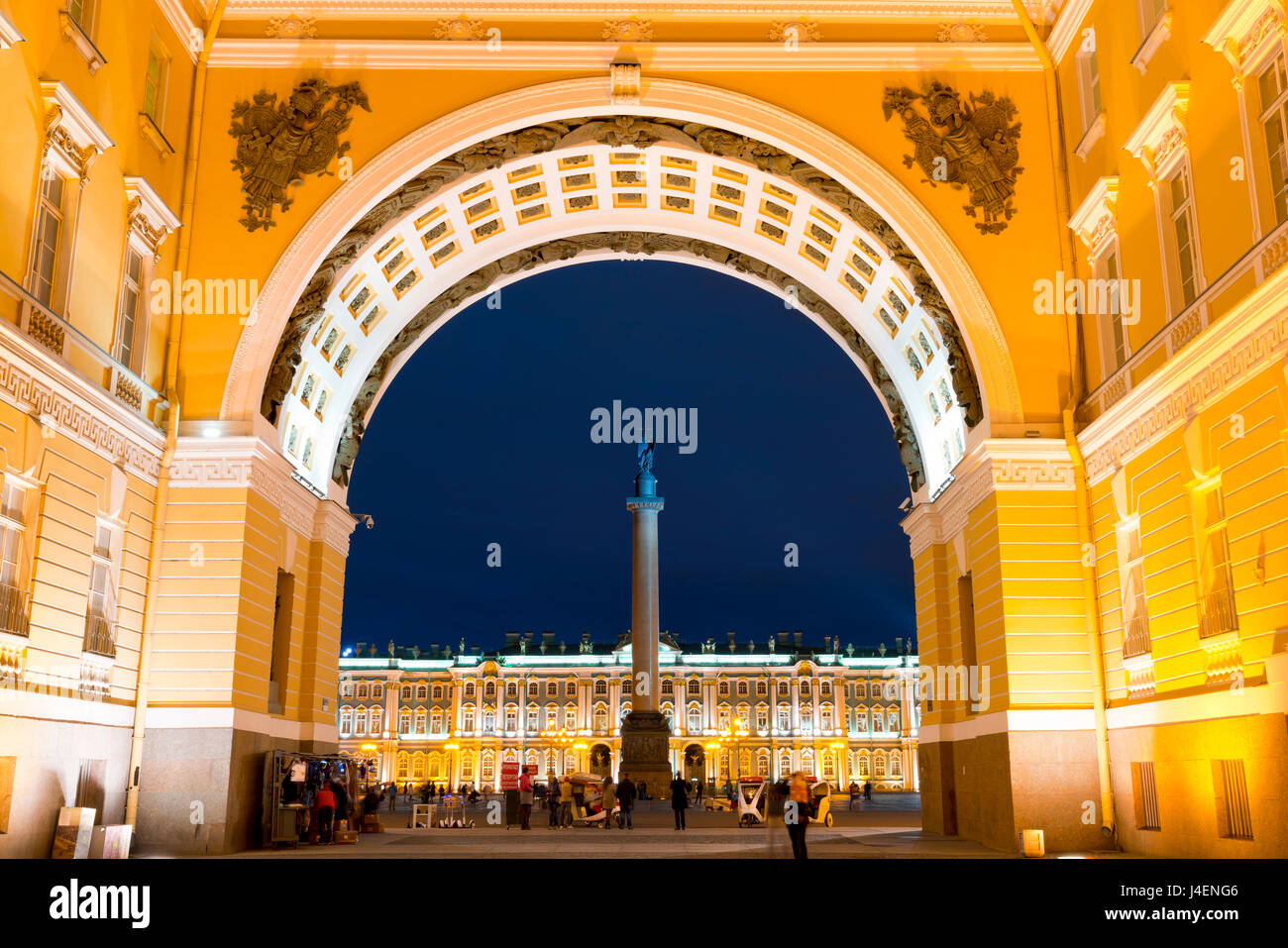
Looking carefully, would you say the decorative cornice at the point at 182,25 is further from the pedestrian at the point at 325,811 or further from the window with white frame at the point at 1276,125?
the window with white frame at the point at 1276,125

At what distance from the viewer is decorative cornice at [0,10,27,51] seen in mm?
16797

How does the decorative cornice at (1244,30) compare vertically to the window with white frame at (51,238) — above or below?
above

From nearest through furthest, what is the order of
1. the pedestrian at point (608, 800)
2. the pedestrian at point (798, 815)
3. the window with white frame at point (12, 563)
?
the window with white frame at point (12, 563) → the pedestrian at point (798, 815) → the pedestrian at point (608, 800)

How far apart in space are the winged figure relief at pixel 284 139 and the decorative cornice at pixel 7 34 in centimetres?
710

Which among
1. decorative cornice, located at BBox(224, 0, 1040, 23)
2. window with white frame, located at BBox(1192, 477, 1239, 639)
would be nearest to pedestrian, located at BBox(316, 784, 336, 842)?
decorative cornice, located at BBox(224, 0, 1040, 23)

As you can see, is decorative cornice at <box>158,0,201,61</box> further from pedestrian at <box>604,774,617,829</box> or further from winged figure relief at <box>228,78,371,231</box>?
pedestrian at <box>604,774,617,829</box>

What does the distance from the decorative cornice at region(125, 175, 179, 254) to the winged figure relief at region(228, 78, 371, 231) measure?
1.57 m

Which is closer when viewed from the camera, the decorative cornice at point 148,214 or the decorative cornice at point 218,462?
the decorative cornice at point 148,214

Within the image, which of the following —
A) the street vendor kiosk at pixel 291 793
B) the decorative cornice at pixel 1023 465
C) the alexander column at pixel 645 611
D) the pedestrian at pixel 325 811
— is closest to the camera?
the street vendor kiosk at pixel 291 793

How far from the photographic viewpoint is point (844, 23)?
2541cm

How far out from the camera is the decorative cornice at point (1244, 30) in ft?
51.9

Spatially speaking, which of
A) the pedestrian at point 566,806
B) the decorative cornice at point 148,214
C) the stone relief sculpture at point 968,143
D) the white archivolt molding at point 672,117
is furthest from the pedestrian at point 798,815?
the pedestrian at point 566,806
